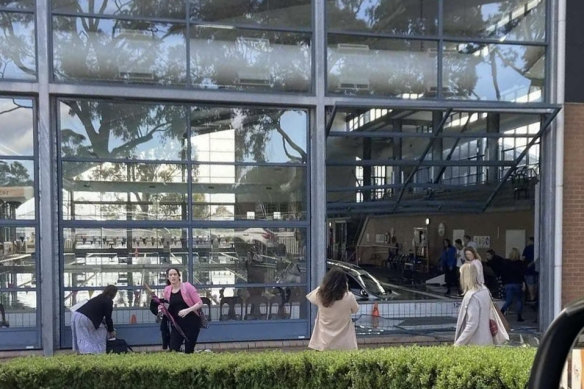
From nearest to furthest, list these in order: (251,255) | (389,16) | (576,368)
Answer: (576,368), (251,255), (389,16)

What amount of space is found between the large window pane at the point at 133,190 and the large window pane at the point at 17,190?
2.20 ft

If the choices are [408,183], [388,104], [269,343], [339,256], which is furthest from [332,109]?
[339,256]

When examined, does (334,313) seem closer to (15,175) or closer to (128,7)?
(15,175)

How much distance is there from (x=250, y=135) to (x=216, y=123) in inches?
23.2

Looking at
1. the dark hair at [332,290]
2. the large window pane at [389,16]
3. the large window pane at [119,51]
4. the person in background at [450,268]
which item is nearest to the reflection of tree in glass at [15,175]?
the large window pane at [119,51]

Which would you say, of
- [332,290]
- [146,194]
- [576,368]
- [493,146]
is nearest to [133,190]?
[146,194]

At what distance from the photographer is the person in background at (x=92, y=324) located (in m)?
5.53

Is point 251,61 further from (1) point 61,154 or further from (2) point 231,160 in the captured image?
(1) point 61,154

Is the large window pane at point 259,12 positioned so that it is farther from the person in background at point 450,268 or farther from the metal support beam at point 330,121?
the person in background at point 450,268

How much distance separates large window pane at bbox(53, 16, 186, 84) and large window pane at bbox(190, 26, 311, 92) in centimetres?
29

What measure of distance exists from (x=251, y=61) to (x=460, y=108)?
3.46 meters

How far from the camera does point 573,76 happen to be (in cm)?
766

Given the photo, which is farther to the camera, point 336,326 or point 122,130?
A: point 122,130

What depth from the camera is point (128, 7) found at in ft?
23.2
